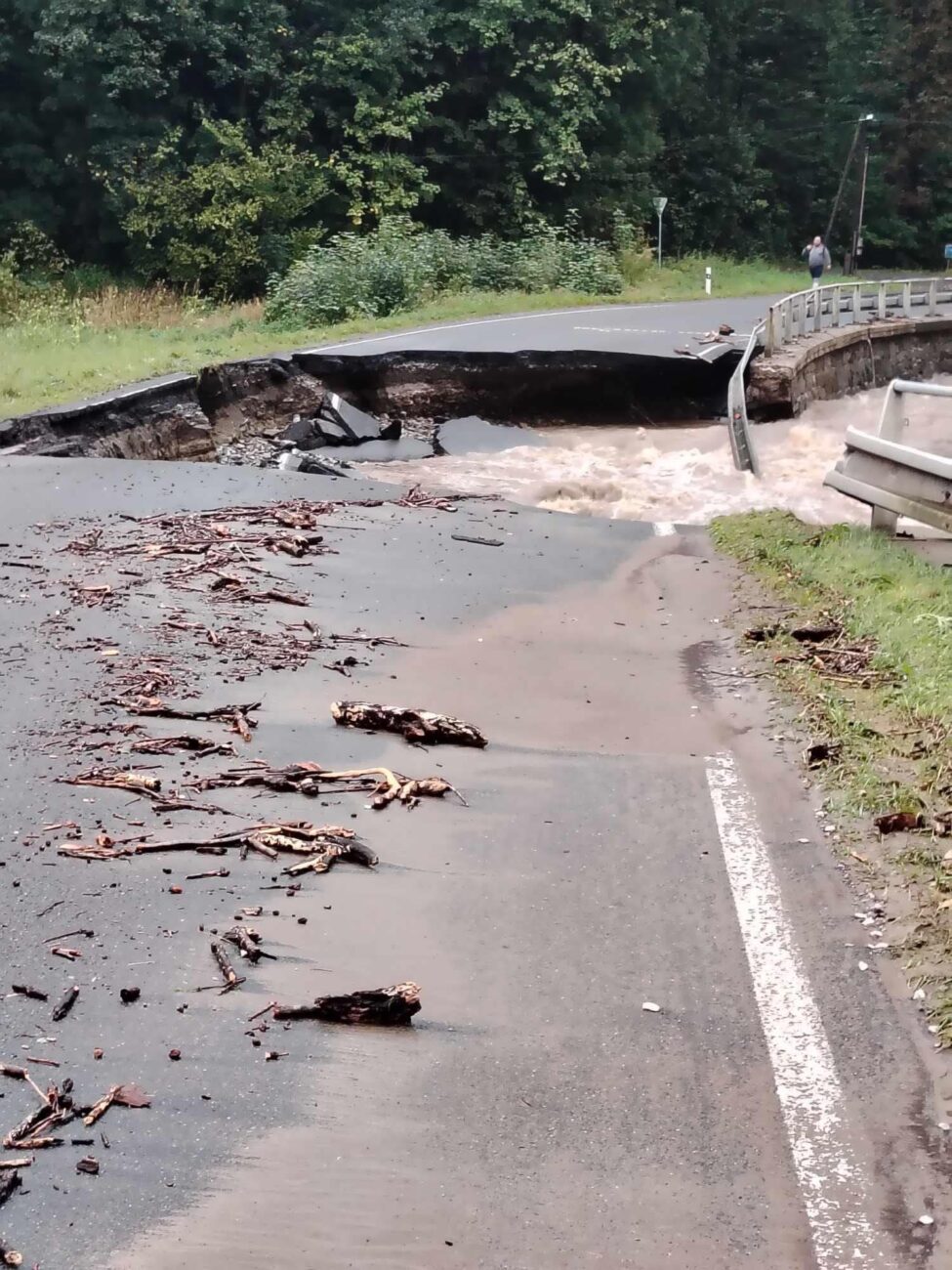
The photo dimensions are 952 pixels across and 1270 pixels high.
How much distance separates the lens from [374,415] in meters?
19.9

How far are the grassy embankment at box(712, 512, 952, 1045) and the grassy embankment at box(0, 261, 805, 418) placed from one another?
9.67 metres

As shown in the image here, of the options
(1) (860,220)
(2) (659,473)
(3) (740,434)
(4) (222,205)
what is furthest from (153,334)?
(1) (860,220)

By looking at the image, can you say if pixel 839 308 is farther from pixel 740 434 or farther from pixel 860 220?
pixel 860 220

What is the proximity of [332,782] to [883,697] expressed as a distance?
2882mm

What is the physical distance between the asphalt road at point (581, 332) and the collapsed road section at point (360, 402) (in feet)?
1.09

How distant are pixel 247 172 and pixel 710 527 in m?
30.3

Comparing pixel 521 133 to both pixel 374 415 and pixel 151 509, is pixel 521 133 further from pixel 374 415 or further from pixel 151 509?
pixel 151 509

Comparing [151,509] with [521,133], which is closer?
[151,509]

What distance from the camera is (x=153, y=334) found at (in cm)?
2309

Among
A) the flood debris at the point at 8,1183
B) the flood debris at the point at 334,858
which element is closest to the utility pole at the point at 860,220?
the flood debris at the point at 334,858

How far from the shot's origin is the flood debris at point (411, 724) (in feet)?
20.1

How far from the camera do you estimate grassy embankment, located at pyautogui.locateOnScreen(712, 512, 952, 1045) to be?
14.8 feet

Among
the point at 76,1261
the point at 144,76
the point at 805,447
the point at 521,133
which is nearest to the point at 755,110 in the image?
the point at 521,133

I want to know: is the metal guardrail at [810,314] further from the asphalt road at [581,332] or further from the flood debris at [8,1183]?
the flood debris at [8,1183]
